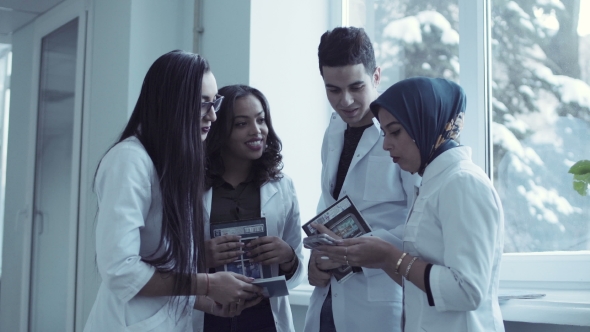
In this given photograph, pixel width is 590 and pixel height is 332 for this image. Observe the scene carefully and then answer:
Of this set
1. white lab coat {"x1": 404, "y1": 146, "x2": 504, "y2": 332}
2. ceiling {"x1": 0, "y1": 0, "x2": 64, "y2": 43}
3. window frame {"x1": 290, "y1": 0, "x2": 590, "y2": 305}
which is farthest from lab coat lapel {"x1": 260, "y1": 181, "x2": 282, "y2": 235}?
ceiling {"x1": 0, "y1": 0, "x2": 64, "y2": 43}

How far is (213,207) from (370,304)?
631 millimetres

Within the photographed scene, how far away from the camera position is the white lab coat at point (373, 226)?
202 cm

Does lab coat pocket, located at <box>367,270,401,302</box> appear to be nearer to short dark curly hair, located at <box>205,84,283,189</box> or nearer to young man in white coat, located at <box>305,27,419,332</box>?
young man in white coat, located at <box>305,27,419,332</box>

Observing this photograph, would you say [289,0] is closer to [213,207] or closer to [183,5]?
[183,5]

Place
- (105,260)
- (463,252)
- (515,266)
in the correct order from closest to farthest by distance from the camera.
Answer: (463,252) < (105,260) < (515,266)

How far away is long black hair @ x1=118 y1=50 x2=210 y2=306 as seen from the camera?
5.67ft

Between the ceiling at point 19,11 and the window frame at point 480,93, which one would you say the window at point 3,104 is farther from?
the window frame at point 480,93

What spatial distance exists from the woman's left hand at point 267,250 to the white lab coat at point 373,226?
207mm

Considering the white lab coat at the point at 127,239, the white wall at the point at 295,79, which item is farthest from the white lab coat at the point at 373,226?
the white wall at the point at 295,79

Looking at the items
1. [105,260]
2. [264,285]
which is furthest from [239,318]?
[105,260]

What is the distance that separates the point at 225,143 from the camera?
227 centimetres

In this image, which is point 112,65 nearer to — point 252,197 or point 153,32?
point 153,32

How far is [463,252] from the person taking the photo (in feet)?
4.87

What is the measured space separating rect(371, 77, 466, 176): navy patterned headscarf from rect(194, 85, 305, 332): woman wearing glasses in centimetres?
65
